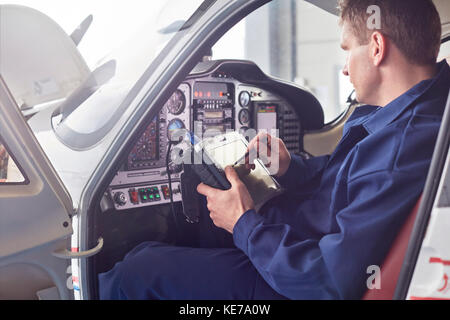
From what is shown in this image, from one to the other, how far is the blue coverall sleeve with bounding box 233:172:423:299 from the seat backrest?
0.02 metres

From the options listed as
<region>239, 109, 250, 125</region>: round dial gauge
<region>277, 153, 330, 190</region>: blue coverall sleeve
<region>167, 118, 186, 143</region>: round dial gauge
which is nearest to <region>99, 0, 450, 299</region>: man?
<region>277, 153, 330, 190</region>: blue coverall sleeve

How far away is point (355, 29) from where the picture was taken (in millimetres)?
1056

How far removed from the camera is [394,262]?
0.75 meters

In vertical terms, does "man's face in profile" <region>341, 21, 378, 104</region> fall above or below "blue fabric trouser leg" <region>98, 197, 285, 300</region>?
above

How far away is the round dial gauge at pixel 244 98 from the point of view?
244 centimetres

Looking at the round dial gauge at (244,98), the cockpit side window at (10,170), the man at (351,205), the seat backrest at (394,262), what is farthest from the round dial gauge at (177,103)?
the seat backrest at (394,262)

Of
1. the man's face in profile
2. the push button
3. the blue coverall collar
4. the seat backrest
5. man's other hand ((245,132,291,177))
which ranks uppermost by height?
the man's face in profile

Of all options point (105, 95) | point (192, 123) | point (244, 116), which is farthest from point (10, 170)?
point (244, 116)

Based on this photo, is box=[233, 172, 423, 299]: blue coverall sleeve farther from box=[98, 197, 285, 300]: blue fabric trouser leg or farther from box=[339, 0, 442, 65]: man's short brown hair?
box=[339, 0, 442, 65]: man's short brown hair

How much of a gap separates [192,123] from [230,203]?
1160mm

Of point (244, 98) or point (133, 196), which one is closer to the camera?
point (133, 196)

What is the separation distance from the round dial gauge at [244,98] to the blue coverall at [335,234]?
47.8 inches

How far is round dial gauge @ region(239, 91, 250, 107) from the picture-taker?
244cm

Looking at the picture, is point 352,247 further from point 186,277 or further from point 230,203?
point 186,277
